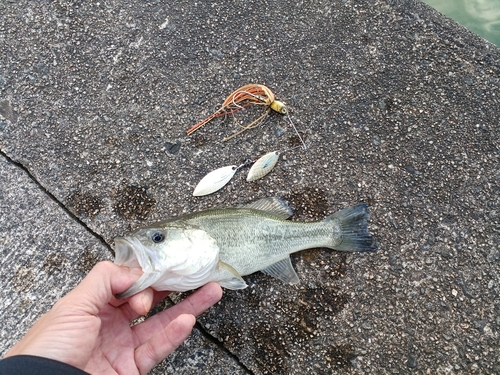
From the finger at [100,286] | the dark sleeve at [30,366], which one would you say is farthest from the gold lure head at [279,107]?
the dark sleeve at [30,366]

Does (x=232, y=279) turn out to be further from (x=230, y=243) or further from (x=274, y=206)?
(x=274, y=206)

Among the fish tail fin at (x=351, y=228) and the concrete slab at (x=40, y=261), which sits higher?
the concrete slab at (x=40, y=261)

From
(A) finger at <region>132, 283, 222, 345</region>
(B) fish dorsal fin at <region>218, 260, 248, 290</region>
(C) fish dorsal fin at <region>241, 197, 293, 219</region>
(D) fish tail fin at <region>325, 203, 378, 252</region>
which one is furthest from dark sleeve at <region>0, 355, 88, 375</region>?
(D) fish tail fin at <region>325, 203, 378, 252</region>

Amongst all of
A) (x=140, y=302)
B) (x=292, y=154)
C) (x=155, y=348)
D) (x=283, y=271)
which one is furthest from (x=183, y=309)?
(x=292, y=154)

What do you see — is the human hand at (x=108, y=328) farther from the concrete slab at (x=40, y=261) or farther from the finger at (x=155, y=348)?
the concrete slab at (x=40, y=261)

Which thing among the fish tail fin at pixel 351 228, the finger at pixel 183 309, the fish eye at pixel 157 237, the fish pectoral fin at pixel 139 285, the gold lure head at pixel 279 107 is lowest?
the fish tail fin at pixel 351 228
